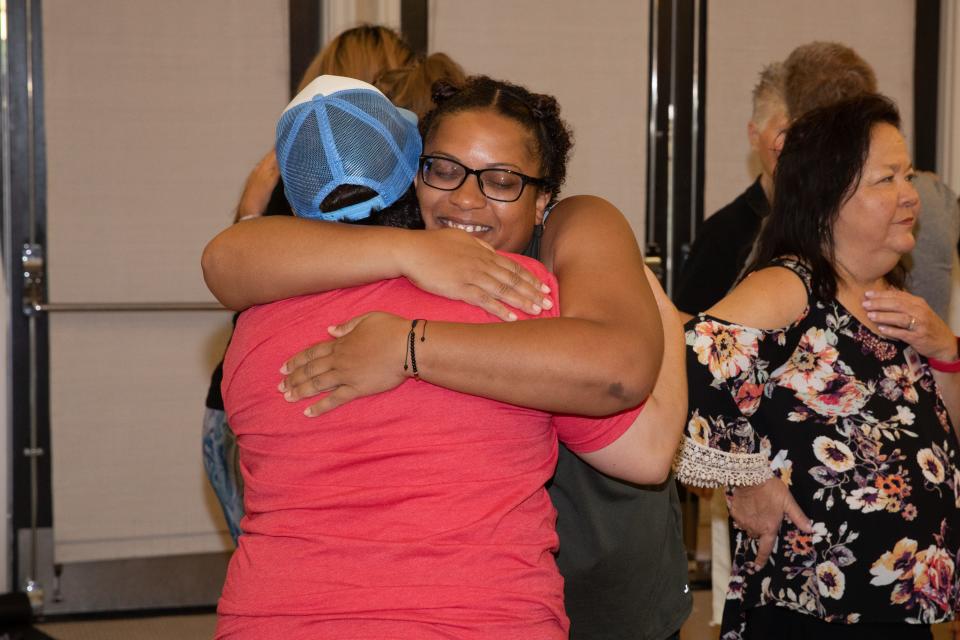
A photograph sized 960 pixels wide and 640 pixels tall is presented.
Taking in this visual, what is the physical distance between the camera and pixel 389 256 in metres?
1.23

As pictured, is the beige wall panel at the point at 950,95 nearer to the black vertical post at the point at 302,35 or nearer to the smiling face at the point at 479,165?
the black vertical post at the point at 302,35

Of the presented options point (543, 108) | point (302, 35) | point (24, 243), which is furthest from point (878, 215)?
point (24, 243)

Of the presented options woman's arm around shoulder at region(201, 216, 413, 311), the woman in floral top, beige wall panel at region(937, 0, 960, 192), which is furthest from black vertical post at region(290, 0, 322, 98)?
woman's arm around shoulder at region(201, 216, 413, 311)

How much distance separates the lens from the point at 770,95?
3.07 m

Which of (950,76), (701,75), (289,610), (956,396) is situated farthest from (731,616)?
(950,76)

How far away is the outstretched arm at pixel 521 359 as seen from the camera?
115 cm

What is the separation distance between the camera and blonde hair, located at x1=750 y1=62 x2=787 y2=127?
9.96 ft

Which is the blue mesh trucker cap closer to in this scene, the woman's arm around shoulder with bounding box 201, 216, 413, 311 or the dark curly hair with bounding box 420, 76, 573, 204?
the woman's arm around shoulder with bounding box 201, 216, 413, 311

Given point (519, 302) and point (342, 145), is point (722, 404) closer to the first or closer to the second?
point (519, 302)

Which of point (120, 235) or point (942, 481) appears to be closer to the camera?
point (942, 481)

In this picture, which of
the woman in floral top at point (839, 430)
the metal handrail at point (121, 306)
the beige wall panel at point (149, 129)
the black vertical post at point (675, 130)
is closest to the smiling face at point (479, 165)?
the woman in floral top at point (839, 430)

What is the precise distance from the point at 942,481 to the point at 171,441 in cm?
314

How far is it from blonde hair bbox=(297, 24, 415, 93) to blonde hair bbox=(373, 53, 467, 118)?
468mm

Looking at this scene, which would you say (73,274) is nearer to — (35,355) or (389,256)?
(35,355)
